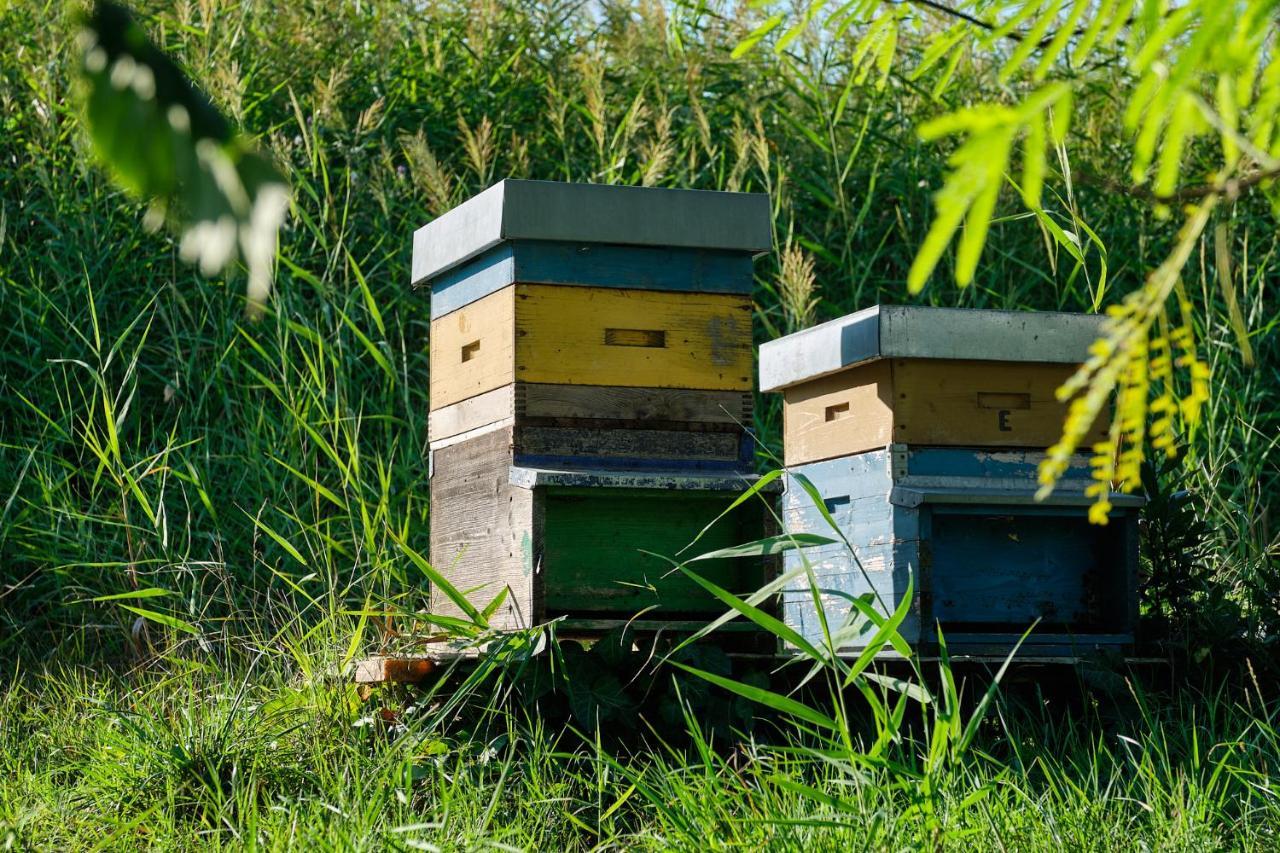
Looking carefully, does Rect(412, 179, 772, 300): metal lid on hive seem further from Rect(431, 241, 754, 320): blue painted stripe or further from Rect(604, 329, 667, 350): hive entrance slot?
Rect(604, 329, 667, 350): hive entrance slot

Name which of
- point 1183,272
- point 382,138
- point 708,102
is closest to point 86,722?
point 382,138

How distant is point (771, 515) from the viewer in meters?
3.52

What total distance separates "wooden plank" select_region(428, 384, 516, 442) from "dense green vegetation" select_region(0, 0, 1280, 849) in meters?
0.30

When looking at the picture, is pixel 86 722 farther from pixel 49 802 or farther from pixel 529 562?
pixel 529 562

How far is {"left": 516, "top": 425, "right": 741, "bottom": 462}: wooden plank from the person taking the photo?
3.47m

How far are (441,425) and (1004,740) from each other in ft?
5.32

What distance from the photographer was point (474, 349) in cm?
374

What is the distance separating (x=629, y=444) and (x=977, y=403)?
2.75ft

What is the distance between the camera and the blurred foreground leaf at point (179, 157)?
0.58m

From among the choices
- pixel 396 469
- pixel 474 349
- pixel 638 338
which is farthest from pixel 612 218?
pixel 396 469

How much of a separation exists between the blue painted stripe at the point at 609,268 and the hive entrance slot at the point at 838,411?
1.22ft

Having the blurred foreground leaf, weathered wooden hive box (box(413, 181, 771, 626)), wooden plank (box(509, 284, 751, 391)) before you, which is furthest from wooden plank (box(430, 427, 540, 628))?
the blurred foreground leaf

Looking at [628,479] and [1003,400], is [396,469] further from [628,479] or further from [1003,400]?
[1003,400]

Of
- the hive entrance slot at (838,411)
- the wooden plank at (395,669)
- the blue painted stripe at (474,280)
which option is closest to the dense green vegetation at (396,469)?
the wooden plank at (395,669)
